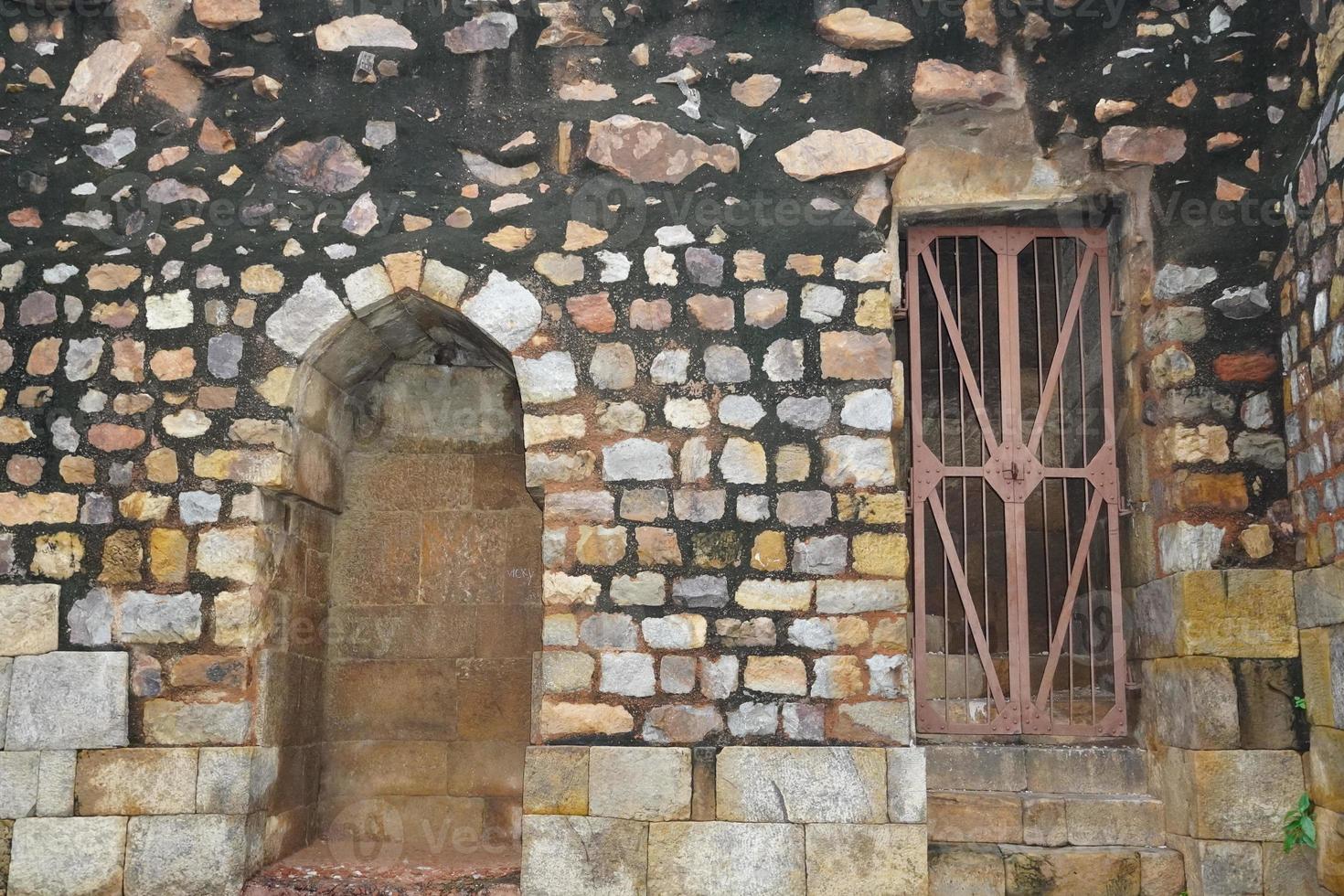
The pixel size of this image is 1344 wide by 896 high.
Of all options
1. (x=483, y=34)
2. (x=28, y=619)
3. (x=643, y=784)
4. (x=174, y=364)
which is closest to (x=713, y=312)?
(x=483, y=34)

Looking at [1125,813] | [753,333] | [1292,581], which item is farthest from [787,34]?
[1125,813]

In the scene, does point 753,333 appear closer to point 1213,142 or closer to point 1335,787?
point 1213,142

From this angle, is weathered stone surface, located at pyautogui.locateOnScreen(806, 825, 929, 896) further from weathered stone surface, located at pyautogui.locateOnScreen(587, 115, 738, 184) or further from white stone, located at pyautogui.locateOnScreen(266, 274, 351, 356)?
white stone, located at pyautogui.locateOnScreen(266, 274, 351, 356)

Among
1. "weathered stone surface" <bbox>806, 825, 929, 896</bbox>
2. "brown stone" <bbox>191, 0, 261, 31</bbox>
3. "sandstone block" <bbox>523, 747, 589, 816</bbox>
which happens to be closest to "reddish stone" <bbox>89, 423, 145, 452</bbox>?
"brown stone" <bbox>191, 0, 261, 31</bbox>

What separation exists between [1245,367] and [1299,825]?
1638 mm

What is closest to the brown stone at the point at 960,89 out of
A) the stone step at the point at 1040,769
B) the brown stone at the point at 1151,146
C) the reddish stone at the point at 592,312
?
the brown stone at the point at 1151,146

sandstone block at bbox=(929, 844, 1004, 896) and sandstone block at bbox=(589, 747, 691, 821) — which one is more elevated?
sandstone block at bbox=(589, 747, 691, 821)

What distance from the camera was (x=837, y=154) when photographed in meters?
4.70

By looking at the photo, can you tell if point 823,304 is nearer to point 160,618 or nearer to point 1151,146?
point 1151,146

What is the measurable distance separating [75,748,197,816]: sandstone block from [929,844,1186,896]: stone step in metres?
2.72

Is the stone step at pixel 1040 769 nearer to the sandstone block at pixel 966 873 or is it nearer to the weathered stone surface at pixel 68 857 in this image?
the sandstone block at pixel 966 873

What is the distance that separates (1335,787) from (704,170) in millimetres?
3093

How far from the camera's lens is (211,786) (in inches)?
174

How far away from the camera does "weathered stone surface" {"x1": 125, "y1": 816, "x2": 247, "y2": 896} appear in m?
4.39
